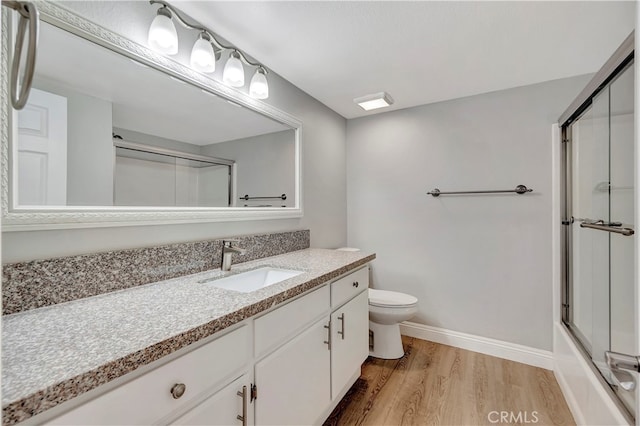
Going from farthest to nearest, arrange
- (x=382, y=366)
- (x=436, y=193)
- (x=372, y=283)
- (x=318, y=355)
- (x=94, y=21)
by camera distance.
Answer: (x=372, y=283) → (x=436, y=193) → (x=382, y=366) → (x=318, y=355) → (x=94, y=21)

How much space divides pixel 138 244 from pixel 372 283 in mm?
2156

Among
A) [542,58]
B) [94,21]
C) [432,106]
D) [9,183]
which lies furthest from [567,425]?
[94,21]

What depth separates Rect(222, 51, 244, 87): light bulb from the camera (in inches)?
62.7

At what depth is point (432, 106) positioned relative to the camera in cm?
259

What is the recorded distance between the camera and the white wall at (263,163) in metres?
1.75

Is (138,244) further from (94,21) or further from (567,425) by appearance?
(567,425)

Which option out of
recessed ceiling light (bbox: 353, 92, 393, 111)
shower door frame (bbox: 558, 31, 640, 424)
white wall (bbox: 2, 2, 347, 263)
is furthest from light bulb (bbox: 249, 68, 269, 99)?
A: shower door frame (bbox: 558, 31, 640, 424)

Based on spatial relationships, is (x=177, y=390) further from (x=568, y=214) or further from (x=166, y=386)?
(x=568, y=214)

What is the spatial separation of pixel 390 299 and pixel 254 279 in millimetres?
1214

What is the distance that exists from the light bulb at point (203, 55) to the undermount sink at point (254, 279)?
3.50ft

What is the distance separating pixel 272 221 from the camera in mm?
2037

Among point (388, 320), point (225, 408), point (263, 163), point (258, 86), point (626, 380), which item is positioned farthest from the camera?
point (388, 320)

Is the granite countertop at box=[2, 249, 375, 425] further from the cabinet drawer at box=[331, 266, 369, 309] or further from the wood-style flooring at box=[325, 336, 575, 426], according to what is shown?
the wood-style flooring at box=[325, 336, 575, 426]

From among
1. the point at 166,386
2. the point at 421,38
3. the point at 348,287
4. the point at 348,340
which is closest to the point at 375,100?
the point at 421,38
